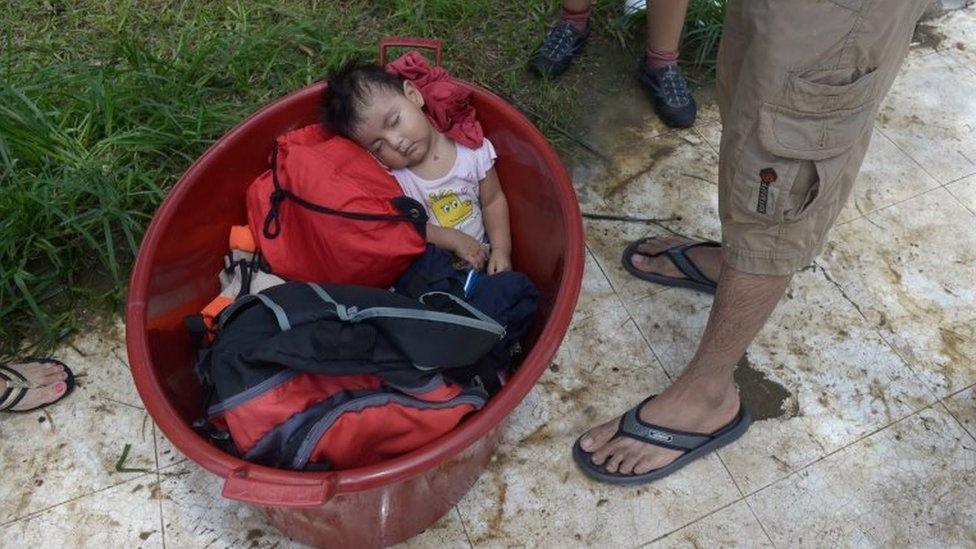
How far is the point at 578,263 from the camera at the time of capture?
1206 millimetres

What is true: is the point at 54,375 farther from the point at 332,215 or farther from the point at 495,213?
the point at 495,213

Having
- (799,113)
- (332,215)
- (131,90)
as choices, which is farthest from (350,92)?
(799,113)

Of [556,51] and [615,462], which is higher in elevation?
[556,51]

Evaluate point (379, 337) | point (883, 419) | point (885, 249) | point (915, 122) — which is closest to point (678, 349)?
point (883, 419)

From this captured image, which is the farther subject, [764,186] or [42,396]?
[42,396]

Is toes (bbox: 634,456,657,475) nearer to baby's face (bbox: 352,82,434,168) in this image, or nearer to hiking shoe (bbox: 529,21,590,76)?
baby's face (bbox: 352,82,434,168)

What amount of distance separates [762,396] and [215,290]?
117 centimetres

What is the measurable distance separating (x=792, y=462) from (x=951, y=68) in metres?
1.47

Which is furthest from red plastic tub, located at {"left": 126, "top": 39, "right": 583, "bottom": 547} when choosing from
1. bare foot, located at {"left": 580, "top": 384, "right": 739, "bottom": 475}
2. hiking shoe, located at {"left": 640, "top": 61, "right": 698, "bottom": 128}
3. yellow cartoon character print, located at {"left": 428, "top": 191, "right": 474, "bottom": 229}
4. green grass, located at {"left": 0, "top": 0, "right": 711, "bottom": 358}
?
hiking shoe, located at {"left": 640, "top": 61, "right": 698, "bottom": 128}

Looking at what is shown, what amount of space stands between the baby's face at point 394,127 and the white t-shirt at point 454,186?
2.5 inches

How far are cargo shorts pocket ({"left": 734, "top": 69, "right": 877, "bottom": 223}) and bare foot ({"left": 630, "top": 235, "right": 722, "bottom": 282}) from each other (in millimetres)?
609

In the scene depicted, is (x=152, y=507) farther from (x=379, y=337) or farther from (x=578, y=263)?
(x=578, y=263)

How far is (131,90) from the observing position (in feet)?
6.10

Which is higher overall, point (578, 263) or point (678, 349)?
Result: point (578, 263)
